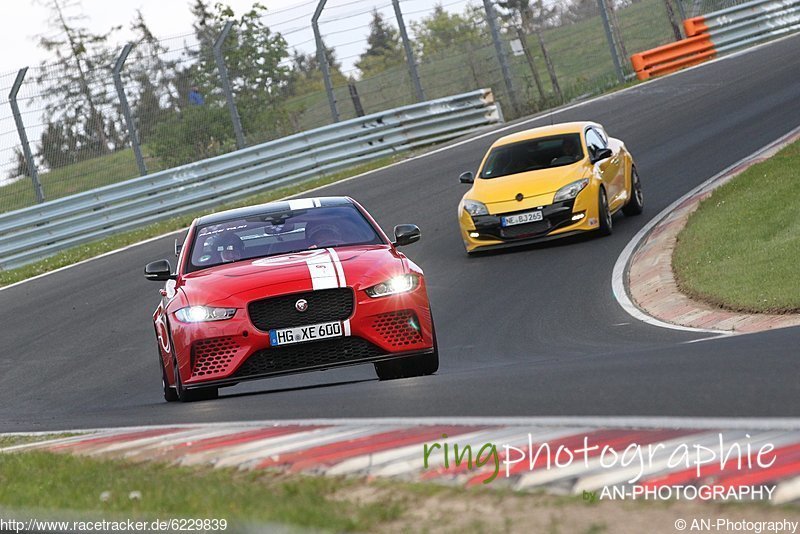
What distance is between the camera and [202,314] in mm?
9453

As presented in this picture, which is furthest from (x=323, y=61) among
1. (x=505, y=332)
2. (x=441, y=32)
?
(x=505, y=332)

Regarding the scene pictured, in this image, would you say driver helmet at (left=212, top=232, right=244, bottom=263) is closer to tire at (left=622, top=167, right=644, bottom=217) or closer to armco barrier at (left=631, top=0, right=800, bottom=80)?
tire at (left=622, top=167, right=644, bottom=217)

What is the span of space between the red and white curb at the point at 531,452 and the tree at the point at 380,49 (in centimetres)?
2214

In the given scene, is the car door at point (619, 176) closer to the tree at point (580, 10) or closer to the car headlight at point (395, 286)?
the car headlight at point (395, 286)

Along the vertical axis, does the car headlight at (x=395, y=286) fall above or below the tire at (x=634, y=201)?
above

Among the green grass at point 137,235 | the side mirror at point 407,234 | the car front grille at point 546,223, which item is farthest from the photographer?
the green grass at point 137,235

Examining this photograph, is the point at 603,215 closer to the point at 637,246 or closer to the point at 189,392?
the point at 637,246

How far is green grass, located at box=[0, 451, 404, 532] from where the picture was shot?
435cm

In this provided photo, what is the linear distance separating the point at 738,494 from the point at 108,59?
22393mm

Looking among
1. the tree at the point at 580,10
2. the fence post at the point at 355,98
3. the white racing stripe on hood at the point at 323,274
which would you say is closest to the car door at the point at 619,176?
the white racing stripe on hood at the point at 323,274

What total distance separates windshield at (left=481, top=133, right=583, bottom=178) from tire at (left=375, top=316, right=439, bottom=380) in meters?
8.59

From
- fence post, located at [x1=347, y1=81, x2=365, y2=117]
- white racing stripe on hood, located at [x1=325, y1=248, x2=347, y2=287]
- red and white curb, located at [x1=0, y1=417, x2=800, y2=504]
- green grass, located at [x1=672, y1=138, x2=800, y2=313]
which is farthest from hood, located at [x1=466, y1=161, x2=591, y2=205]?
fence post, located at [x1=347, y1=81, x2=365, y2=117]

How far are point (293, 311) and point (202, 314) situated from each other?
0.68m

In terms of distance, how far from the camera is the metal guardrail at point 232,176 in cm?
2333
